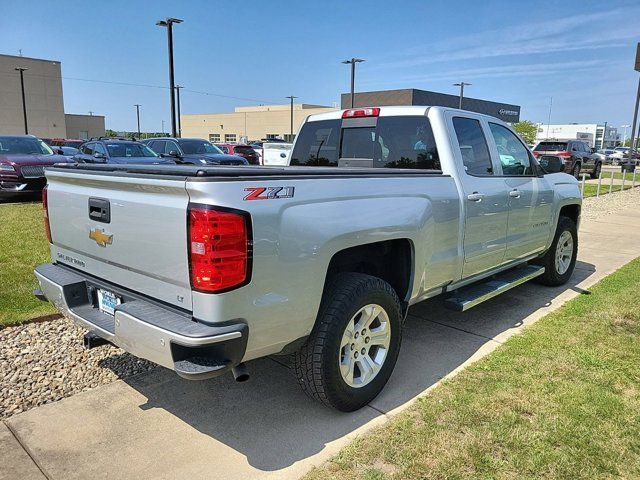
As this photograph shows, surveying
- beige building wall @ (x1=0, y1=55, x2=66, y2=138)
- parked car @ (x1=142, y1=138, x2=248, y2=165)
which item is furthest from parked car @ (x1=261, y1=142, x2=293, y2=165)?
beige building wall @ (x1=0, y1=55, x2=66, y2=138)

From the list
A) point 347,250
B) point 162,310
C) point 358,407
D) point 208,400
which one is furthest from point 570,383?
point 162,310

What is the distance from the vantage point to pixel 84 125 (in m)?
75.5

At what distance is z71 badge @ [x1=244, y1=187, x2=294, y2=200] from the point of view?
252 cm

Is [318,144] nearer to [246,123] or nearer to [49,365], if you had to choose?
[49,365]

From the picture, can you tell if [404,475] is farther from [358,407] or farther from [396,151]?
[396,151]

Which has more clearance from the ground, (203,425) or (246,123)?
(246,123)

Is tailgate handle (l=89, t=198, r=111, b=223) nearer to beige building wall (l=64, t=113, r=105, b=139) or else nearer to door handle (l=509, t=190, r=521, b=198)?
door handle (l=509, t=190, r=521, b=198)

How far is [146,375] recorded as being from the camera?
12.6 feet

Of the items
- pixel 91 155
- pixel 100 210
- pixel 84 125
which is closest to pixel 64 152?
pixel 91 155

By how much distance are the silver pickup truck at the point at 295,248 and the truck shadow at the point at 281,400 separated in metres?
0.22

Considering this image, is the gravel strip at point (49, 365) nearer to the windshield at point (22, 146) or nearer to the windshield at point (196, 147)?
the windshield at point (22, 146)

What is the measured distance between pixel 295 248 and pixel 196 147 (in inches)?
567

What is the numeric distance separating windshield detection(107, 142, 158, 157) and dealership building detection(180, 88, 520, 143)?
39097 millimetres

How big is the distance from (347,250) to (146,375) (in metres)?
1.87
